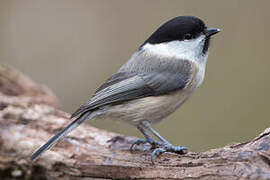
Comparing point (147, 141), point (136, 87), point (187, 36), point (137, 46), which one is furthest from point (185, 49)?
point (137, 46)

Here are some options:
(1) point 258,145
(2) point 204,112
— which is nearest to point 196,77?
(1) point 258,145

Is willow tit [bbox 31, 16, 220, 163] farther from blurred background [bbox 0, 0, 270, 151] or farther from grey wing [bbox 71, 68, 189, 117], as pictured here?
blurred background [bbox 0, 0, 270, 151]

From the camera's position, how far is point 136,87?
Result: 11.1 ft

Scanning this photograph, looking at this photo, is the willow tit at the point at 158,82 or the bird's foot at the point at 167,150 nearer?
the bird's foot at the point at 167,150

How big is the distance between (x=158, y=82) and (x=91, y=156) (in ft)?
3.05

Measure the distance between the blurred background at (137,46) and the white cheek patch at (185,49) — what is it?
1.83 metres

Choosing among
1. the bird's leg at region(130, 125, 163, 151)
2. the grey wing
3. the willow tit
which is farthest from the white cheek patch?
the bird's leg at region(130, 125, 163, 151)

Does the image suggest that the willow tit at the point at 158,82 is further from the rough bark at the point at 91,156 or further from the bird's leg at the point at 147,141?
the rough bark at the point at 91,156

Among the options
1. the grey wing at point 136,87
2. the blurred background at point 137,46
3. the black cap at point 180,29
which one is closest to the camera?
the grey wing at point 136,87

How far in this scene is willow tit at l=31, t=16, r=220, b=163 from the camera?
3332mm

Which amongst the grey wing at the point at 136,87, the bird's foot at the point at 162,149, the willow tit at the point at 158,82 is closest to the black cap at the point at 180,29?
the willow tit at the point at 158,82

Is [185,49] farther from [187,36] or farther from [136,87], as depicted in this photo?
[136,87]

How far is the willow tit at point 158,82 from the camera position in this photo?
3.33 meters

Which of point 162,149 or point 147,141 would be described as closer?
point 162,149
